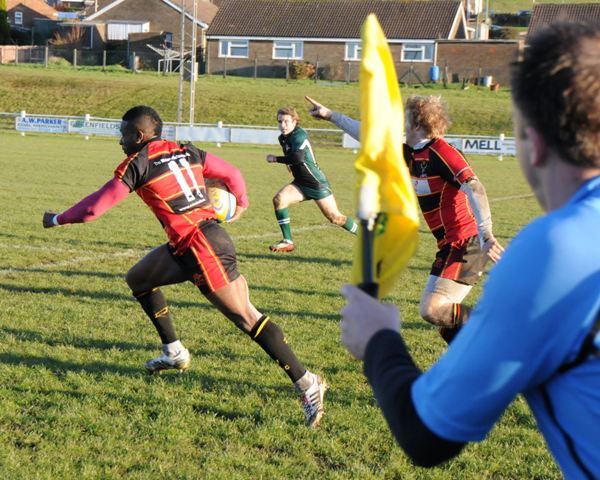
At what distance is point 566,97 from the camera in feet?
5.10

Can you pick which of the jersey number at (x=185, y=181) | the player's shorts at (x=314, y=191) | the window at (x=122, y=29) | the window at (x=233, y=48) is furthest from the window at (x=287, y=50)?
the jersey number at (x=185, y=181)

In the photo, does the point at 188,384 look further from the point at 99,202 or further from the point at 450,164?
the point at 450,164

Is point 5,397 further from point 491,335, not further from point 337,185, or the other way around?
point 337,185

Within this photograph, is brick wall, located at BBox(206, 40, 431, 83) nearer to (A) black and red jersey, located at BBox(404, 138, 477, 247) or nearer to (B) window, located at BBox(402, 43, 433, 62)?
(B) window, located at BBox(402, 43, 433, 62)

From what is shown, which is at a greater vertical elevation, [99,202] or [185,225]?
[99,202]

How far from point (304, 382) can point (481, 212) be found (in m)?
1.69

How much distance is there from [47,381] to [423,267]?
6.37 meters

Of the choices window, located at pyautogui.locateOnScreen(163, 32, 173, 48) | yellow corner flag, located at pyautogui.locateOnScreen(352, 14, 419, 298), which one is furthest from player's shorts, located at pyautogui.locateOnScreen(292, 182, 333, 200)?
window, located at pyautogui.locateOnScreen(163, 32, 173, 48)

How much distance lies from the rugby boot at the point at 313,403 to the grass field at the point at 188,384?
0.09 metres

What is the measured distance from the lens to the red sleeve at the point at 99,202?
5.39 meters

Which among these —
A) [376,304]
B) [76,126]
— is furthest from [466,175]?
[76,126]

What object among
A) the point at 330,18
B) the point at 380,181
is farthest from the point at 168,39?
the point at 380,181

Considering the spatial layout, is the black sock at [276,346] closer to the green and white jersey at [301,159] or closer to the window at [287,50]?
the green and white jersey at [301,159]

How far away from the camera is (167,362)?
6.14 m
